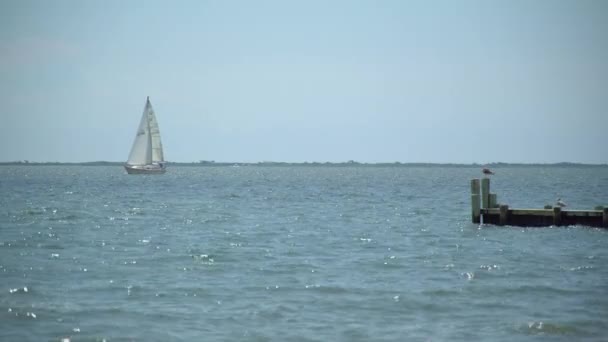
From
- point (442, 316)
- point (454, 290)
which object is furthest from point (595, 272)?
point (442, 316)

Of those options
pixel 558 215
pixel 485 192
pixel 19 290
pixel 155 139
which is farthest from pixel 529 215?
pixel 155 139

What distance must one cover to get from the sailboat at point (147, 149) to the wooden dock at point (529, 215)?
79.0 meters

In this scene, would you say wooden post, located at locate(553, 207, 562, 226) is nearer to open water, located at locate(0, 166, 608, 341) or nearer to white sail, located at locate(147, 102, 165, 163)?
open water, located at locate(0, 166, 608, 341)

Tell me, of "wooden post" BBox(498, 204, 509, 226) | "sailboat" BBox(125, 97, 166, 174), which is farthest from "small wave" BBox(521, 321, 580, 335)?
"sailboat" BBox(125, 97, 166, 174)

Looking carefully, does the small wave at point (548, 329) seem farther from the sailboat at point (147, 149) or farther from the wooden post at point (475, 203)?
the sailboat at point (147, 149)

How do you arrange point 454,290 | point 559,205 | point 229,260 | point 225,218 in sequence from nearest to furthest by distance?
1. point 454,290
2. point 229,260
3. point 559,205
4. point 225,218

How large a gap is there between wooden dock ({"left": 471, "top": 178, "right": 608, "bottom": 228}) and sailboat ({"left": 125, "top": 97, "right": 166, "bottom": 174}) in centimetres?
7903

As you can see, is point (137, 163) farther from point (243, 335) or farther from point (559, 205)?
point (243, 335)

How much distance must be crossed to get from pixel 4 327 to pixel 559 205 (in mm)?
24862

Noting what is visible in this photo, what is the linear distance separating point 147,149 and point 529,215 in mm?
85990

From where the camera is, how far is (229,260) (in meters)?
26.4

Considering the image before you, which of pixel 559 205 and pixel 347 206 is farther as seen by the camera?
pixel 347 206

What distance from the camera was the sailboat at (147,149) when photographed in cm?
11112

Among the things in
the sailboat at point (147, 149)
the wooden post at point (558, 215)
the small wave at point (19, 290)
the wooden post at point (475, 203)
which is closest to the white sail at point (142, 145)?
the sailboat at point (147, 149)
